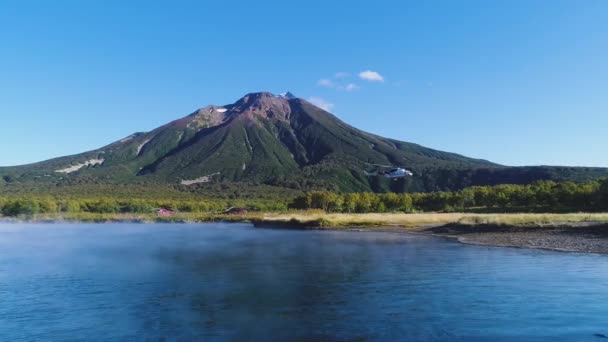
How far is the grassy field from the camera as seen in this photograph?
53575mm

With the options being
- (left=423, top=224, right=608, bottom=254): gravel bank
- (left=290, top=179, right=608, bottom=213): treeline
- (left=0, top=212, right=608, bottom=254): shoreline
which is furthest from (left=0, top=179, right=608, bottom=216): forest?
(left=423, top=224, right=608, bottom=254): gravel bank

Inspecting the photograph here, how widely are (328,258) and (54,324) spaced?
20.1 metres

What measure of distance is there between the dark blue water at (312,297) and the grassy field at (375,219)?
68.5ft

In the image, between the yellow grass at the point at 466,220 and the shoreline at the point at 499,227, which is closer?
the shoreline at the point at 499,227

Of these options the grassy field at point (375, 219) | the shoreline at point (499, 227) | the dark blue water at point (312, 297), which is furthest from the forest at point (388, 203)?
the dark blue water at point (312, 297)

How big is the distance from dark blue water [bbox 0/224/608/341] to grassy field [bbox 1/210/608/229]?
20868mm

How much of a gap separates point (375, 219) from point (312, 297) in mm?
57861

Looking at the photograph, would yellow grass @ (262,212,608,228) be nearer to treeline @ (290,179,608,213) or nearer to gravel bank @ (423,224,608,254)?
gravel bank @ (423,224,608,254)

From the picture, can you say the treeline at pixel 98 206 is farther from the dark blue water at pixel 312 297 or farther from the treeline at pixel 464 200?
the dark blue water at pixel 312 297

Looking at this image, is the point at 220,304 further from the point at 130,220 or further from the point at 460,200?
the point at 460,200

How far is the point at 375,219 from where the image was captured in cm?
7762

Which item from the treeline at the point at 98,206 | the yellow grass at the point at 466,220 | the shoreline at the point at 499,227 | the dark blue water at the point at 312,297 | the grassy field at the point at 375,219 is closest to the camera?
the dark blue water at the point at 312,297

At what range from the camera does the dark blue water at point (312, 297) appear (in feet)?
50.9

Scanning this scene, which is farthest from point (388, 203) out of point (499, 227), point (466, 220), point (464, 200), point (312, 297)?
point (312, 297)
